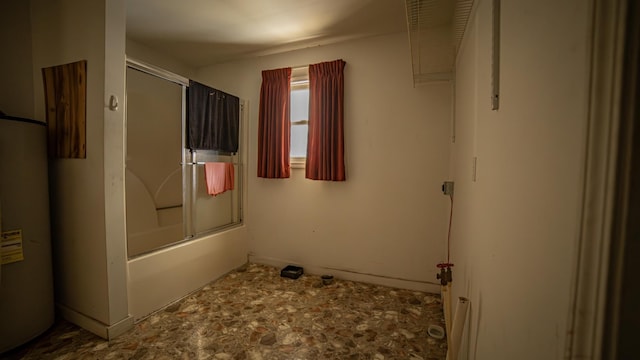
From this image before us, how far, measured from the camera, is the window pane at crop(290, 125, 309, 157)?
2.81 metres

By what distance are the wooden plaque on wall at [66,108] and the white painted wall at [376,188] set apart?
1613 millimetres

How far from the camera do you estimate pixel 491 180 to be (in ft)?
2.84

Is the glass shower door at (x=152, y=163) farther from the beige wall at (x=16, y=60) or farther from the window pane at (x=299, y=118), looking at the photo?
the window pane at (x=299, y=118)

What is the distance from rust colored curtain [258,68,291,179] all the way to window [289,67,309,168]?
95 millimetres

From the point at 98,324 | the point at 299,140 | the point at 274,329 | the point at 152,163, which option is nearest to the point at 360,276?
the point at 274,329

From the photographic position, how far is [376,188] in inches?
97.5

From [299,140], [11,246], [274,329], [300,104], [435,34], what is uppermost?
[435,34]

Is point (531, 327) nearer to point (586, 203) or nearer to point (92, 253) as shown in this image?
point (586, 203)

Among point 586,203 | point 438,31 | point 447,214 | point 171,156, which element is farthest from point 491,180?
point 171,156

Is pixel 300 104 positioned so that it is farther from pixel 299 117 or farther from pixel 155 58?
pixel 155 58

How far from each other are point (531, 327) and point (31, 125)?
2.72 m

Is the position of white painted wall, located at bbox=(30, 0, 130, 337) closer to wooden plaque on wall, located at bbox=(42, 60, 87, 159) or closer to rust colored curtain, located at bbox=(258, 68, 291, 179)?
wooden plaque on wall, located at bbox=(42, 60, 87, 159)

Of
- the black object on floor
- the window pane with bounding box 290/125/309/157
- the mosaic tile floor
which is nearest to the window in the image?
the window pane with bounding box 290/125/309/157

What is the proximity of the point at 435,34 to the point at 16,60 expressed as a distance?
310 centimetres
